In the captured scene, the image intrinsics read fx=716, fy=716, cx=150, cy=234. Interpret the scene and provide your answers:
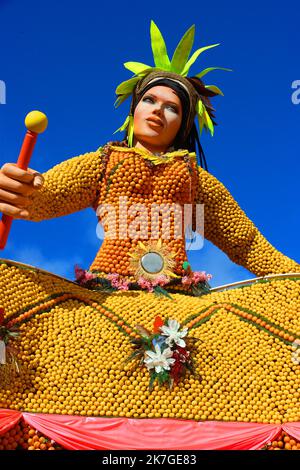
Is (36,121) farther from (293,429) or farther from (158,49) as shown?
(158,49)

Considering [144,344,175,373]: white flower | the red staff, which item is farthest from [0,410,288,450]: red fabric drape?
the red staff

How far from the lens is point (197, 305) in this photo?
4336 mm

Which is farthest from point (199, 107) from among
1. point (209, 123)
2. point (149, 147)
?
point (149, 147)

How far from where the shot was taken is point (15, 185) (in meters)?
3.94

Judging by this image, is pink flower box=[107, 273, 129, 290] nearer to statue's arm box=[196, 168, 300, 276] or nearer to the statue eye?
statue's arm box=[196, 168, 300, 276]

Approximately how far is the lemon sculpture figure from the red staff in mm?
62

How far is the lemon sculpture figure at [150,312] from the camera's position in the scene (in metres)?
3.76

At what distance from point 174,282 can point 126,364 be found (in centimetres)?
93

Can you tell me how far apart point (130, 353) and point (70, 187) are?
4.67ft

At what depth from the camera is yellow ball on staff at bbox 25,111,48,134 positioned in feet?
11.9

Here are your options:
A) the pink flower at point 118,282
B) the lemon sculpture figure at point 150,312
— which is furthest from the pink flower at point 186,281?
the pink flower at point 118,282

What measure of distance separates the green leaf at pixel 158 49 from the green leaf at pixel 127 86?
223 millimetres

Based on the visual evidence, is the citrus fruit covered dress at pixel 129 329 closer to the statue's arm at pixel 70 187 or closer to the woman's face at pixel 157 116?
the statue's arm at pixel 70 187

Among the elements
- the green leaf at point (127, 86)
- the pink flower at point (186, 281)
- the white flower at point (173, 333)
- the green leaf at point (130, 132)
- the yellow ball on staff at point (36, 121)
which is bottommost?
the white flower at point (173, 333)
